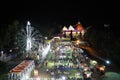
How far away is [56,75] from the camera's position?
24469mm

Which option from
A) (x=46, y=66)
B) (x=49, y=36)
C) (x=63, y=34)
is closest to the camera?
(x=46, y=66)

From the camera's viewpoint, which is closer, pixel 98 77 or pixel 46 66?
pixel 98 77

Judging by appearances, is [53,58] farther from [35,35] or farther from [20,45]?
[35,35]

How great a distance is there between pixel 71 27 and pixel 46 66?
42.7 meters

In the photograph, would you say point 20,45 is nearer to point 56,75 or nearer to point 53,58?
point 53,58

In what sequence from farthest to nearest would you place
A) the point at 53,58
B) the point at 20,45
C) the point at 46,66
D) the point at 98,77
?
the point at 20,45 < the point at 53,58 < the point at 46,66 < the point at 98,77

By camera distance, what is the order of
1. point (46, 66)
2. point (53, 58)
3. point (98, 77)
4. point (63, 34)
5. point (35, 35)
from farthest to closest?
point (63, 34), point (35, 35), point (53, 58), point (46, 66), point (98, 77)

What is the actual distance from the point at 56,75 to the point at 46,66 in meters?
4.33

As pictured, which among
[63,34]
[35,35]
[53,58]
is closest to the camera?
[53,58]

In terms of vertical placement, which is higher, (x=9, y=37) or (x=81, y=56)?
(x=9, y=37)

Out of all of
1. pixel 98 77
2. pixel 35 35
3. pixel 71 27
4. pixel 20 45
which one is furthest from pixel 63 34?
pixel 98 77

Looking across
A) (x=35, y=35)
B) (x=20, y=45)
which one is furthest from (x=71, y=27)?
(x=20, y=45)

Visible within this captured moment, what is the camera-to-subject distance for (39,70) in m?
26.6

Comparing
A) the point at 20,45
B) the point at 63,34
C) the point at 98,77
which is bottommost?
the point at 98,77
